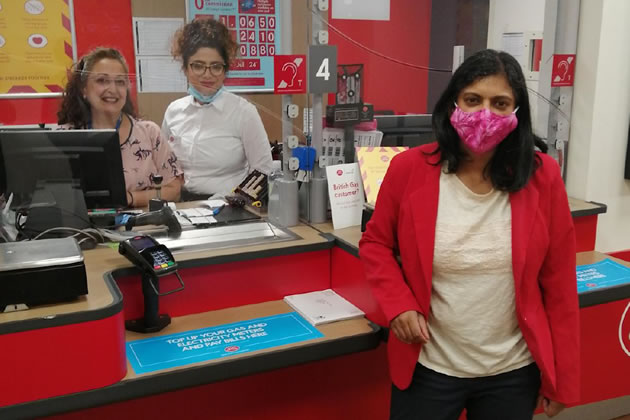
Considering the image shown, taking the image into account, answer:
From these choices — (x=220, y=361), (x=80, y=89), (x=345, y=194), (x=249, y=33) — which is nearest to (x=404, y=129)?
(x=345, y=194)

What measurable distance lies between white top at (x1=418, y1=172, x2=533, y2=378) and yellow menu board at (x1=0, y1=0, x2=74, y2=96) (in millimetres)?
1768

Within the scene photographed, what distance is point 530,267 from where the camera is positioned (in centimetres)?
140

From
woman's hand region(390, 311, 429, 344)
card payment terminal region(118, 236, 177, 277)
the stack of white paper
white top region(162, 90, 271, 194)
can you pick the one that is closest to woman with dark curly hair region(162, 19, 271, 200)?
white top region(162, 90, 271, 194)

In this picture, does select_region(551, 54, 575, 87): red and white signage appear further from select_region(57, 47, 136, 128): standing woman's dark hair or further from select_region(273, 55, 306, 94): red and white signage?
select_region(57, 47, 136, 128): standing woman's dark hair

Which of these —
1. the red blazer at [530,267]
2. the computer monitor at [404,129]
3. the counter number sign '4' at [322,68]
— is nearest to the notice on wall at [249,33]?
the counter number sign '4' at [322,68]

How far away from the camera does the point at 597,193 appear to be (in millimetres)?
2682

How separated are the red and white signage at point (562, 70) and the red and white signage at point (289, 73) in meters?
1.11

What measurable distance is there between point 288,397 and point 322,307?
0.31 meters

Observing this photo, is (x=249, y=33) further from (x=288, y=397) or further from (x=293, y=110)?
(x=288, y=397)

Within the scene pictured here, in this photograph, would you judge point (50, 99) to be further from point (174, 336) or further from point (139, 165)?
point (174, 336)

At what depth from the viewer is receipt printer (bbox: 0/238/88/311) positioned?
1412 mm

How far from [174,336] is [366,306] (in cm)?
61

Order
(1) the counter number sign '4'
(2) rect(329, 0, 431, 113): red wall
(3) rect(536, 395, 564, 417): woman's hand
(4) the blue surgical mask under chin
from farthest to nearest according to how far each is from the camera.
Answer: (4) the blue surgical mask under chin < (2) rect(329, 0, 431, 113): red wall < (1) the counter number sign '4' < (3) rect(536, 395, 564, 417): woman's hand

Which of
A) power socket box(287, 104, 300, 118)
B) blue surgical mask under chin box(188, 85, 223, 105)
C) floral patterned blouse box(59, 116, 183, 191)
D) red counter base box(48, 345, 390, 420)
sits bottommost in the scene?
red counter base box(48, 345, 390, 420)
